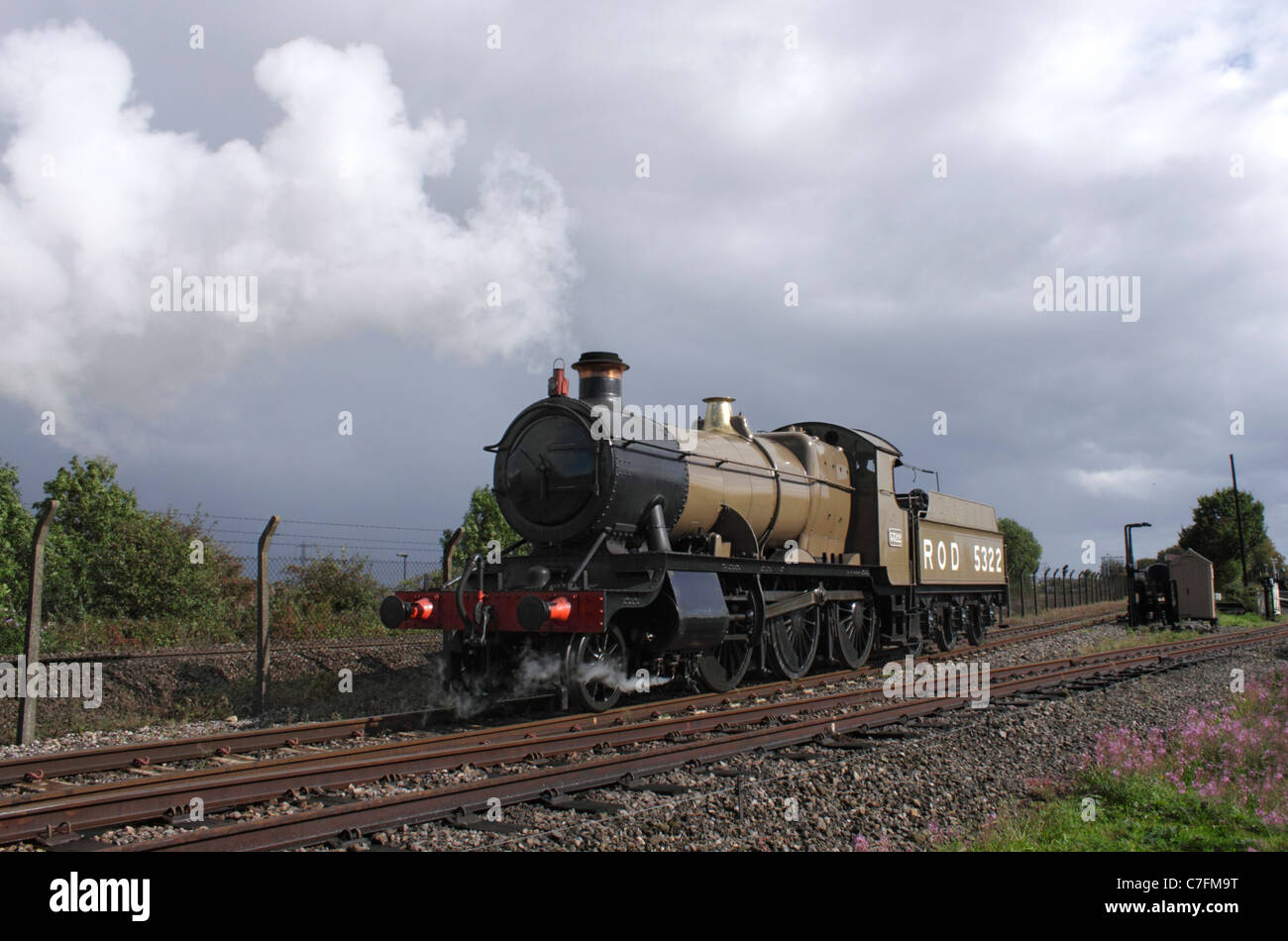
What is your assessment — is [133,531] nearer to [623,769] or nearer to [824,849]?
[623,769]

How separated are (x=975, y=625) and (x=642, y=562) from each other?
11.2 meters

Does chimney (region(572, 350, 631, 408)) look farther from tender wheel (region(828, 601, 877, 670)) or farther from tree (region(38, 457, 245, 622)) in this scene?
tree (region(38, 457, 245, 622))

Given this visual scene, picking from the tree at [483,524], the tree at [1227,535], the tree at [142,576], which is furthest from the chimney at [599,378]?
the tree at [1227,535]

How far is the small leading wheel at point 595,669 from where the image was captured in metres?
8.21

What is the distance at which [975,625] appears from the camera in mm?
17453

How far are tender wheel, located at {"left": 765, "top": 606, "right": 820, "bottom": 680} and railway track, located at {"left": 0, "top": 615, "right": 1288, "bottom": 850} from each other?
1437 millimetres

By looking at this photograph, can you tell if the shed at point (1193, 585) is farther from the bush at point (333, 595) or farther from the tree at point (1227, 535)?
the tree at point (1227, 535)

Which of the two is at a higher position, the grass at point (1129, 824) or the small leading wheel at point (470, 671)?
the small leading wheel at point (470, 671)

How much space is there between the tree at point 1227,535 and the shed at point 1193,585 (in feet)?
82.7

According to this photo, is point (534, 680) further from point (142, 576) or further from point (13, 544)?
point (13, 544)

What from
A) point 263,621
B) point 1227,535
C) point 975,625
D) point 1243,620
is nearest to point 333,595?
point 263,621

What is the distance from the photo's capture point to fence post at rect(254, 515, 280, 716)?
9.35 m
